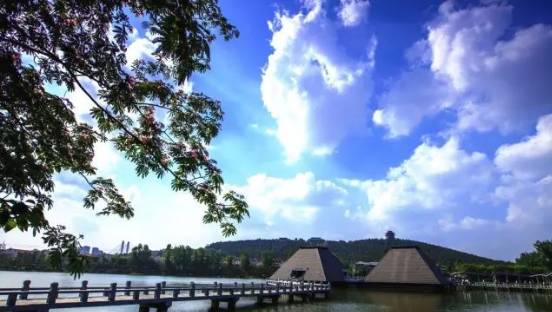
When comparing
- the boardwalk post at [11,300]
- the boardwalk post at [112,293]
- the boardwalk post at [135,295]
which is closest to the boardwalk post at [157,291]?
the boardwalk post at [135,295]

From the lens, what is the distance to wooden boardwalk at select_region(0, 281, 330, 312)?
14.5 meters

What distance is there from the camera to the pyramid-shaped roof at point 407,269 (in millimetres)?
46250

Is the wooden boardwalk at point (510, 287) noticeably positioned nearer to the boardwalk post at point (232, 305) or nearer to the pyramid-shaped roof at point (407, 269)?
the pyramid-shaped roof at point (407, 269)

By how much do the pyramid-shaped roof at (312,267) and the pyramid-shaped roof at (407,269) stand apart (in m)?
4.99

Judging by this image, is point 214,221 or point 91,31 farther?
point 214,221

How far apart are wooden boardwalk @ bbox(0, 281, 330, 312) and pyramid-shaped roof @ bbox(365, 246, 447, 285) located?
19.7m

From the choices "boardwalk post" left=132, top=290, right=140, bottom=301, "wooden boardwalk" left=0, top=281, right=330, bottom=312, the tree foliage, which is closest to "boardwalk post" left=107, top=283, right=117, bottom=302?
"wooden boardwalk" left=0, top=281, right=330, bottom=312

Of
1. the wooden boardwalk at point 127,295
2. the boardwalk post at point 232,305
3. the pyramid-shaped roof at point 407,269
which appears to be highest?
the pyramid-shaped roof at point 407,269

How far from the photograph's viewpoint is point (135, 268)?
90375 millimetres

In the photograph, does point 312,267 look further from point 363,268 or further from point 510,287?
point 363,268

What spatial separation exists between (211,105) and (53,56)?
2555 millimetres

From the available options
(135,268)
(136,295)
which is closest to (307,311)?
(136,295)

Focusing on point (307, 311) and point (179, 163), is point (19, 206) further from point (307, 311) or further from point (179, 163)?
point (307, 311)

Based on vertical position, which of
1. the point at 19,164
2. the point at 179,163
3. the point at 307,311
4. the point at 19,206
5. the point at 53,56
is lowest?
the point at 307,311
